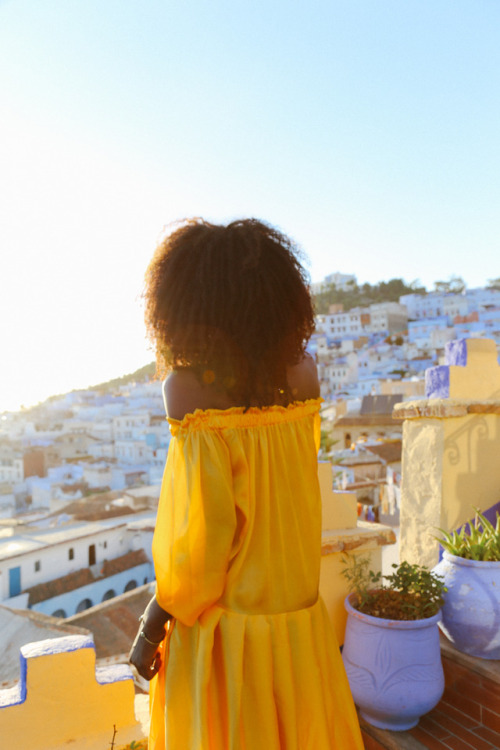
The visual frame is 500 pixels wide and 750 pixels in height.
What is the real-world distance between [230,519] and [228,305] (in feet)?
1.56

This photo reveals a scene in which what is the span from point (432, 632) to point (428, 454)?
1.13 m

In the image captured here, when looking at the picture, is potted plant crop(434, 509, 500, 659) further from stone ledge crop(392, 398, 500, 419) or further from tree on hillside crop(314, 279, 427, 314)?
tree on hillside crop(314, 279, 427, 314)

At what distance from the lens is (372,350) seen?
65500 millimetres

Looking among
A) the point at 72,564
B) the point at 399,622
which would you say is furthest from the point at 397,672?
the point at 72,564

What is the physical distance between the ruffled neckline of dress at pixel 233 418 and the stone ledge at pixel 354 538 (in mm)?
1276

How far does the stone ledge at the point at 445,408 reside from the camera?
3.00 metres

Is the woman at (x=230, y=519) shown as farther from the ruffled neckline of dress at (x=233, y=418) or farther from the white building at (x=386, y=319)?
the white building at (x=386, y=319)

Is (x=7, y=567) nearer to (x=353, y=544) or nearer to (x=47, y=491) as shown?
(x=47, y=491)

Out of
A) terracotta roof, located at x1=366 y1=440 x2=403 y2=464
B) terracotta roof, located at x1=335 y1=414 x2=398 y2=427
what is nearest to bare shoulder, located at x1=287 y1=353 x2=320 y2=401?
terracotta roof, located at x1=366 y1=440 x2=403 y2=464

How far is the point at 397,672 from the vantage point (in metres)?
2.06

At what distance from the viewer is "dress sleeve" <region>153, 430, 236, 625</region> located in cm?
121

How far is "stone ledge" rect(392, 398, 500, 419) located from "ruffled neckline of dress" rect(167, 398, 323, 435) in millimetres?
1751

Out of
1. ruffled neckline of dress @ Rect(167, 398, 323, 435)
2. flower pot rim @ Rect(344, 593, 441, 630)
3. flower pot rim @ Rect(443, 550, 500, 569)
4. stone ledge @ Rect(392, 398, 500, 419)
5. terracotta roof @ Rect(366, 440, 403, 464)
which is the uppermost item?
ruffled neckline of dress @ Rect(167, 398, 323, 435)

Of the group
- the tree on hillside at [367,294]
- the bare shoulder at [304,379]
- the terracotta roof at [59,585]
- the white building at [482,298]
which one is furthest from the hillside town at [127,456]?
the tree on hillside at [367,294]
